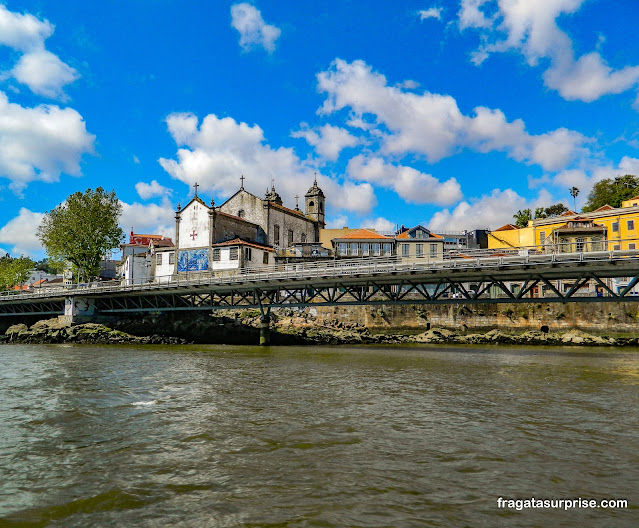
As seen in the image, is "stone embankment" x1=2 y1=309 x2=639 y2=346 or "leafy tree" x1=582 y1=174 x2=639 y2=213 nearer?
"stone embankment" x1=2 y1=309 x2=639 y2=346

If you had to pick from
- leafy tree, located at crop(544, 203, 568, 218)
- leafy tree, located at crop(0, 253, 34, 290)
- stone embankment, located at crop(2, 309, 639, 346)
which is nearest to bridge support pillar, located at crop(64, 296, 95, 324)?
stone embankment, located at crop(2, 309, 639, 346)

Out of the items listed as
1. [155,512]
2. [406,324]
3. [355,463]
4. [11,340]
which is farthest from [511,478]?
[11,340]

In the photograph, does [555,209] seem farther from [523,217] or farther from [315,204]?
[315,204]

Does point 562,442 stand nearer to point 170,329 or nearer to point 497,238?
point 170,329

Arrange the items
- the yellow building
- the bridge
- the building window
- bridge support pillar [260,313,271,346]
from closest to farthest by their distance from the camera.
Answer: the bridge
bridge support pillar [260,313,271,346]
the yellow building
the building window

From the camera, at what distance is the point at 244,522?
5801 mm

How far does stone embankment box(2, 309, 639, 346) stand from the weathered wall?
41.9 inches

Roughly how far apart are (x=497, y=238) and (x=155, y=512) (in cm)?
7646

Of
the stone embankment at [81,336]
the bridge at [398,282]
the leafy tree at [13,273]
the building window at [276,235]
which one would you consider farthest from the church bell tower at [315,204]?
the leafy tree at [13,273]

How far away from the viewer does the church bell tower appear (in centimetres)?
9212

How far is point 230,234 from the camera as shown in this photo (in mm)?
63844

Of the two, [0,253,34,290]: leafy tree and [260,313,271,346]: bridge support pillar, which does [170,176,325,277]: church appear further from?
[0,253,34,290]: leafy tree

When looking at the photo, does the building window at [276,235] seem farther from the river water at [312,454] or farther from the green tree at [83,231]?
the river water at [312,454]

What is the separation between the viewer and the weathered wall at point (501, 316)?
1829 inches
